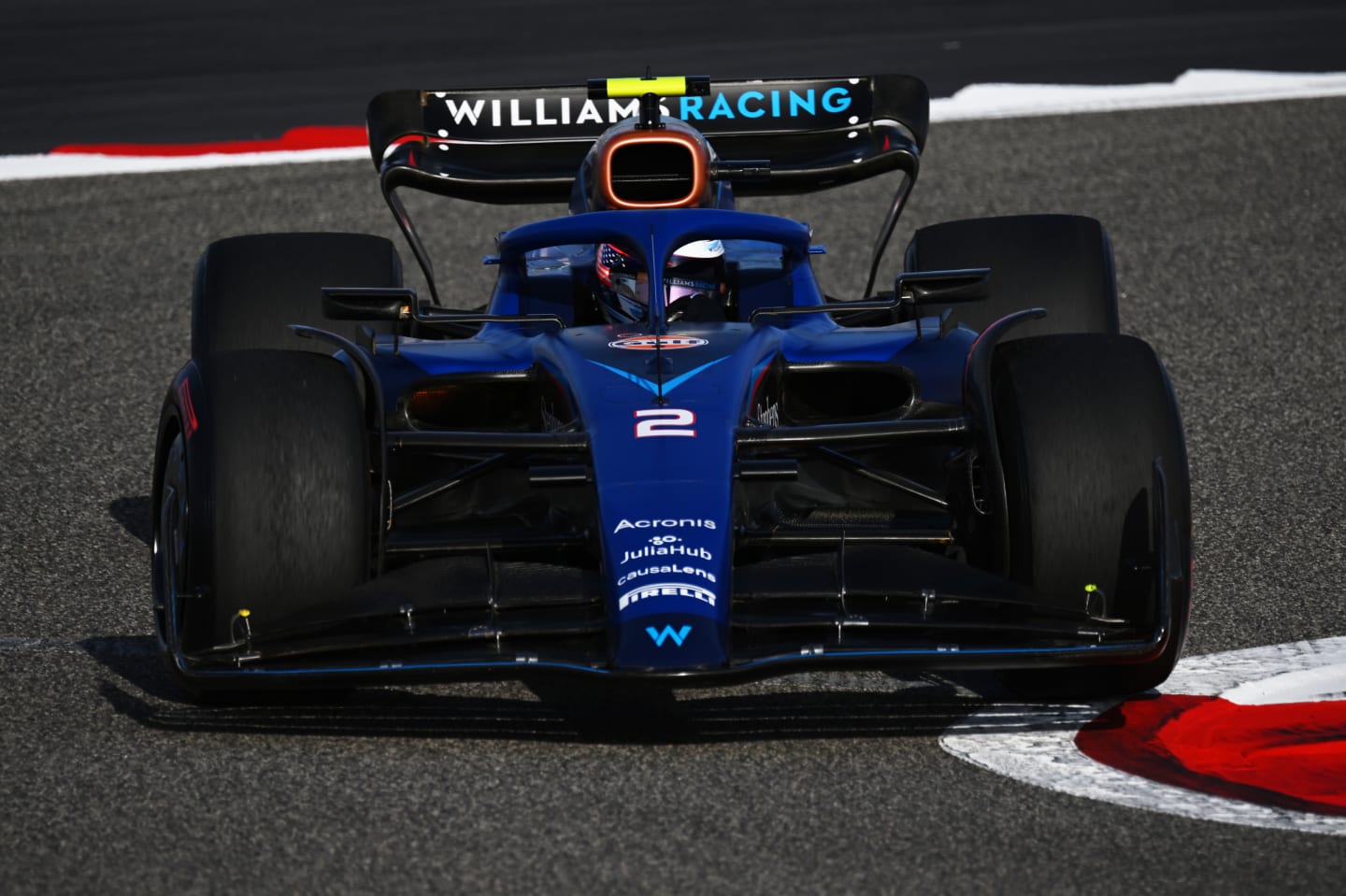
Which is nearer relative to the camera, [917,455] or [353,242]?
[917,455]

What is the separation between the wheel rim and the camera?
16.5ft

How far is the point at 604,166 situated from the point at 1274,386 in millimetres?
3166

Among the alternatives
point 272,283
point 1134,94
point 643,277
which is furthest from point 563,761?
point 1134,94

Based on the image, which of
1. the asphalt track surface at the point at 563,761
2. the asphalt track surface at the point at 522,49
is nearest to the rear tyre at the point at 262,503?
the asphalt track surface at the point at 563,761

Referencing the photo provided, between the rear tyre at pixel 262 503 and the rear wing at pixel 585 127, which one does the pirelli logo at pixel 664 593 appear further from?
the rear wing at pixel 585 127

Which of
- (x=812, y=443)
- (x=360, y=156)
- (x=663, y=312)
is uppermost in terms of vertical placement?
(x=360, y=156)

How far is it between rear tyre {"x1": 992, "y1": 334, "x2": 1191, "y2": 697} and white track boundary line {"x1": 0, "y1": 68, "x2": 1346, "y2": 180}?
907cm

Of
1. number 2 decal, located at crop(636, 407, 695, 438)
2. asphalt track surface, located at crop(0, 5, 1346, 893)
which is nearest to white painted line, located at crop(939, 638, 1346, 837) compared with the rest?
asphalt track surface, located at crop(0, 5, 1346, 893)

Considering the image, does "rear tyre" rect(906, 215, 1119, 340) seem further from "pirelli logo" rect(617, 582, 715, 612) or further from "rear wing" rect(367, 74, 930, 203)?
"pirelli logo" rect(617, 582, 715, 612)

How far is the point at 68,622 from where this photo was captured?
6113 mm

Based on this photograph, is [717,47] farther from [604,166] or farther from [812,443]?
[812,443]

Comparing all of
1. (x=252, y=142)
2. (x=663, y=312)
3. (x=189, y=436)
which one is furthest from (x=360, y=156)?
(x=189, y=436)

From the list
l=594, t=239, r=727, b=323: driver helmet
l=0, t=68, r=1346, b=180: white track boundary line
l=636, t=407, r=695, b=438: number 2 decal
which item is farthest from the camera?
l=0, t=68, r=1346, b=180: white track boundary line

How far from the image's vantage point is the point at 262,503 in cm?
502
